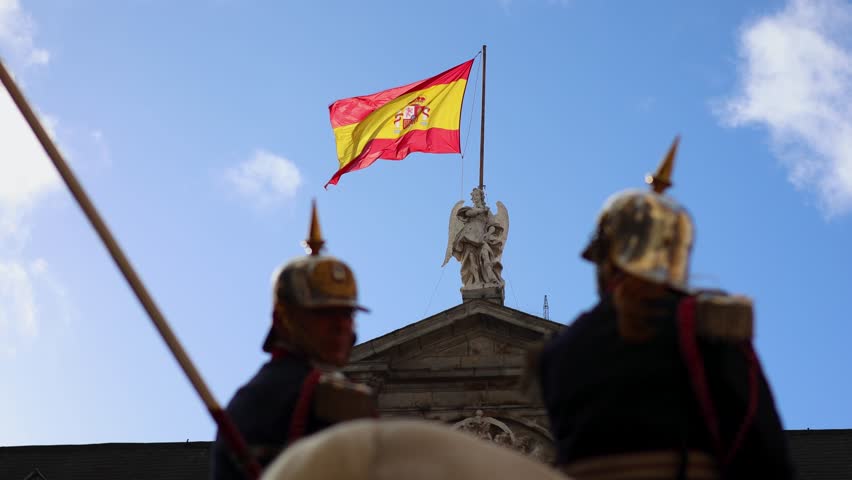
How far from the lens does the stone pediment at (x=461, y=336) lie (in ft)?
86.8

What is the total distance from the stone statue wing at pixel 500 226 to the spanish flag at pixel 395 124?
5.94 ft

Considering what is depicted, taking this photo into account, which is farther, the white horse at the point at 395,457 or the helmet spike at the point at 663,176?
the helmet spike at the point at 663,176

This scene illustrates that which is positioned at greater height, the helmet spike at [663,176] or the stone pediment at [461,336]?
the stone pediment at [461,336]

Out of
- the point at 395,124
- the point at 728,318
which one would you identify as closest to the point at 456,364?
the point at 395,124

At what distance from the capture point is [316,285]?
265 inches

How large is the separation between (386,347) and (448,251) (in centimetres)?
243

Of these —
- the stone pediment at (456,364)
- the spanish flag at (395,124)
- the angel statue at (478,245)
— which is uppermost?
the spanish flag at (395,124)

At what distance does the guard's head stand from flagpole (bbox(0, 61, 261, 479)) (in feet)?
2.07

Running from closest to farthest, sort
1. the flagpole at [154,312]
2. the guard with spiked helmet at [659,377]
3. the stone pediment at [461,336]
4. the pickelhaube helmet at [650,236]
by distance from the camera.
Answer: the guard with spiked helmet at [659,377] → the pickelhaube helmet at [650,236] → the flagpole at [154,312] → the stone pediment at [461,336]

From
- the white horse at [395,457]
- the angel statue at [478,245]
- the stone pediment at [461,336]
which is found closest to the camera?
the white horse at [395,457]

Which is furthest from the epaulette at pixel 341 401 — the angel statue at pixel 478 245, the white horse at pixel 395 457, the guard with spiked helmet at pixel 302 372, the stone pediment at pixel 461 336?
the angel statue at pixel 478 245

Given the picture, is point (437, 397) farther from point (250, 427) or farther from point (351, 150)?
point (250, 427)

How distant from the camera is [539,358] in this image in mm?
6254

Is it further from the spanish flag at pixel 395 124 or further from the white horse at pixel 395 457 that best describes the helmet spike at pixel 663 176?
the spanish flag at pixel 395 124
